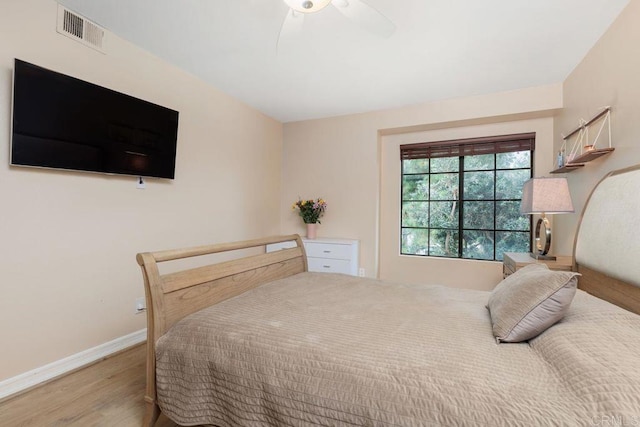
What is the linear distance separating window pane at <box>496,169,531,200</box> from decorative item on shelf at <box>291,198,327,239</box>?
211cm

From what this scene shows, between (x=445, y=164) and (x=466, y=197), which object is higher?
(x=445, y=164)

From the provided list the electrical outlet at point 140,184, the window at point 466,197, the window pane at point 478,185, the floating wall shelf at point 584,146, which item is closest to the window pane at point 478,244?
the window at point 466,197

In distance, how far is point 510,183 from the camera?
11.2 feet

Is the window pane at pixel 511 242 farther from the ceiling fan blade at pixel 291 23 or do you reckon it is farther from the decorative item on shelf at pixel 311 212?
the ceiling fan blade at pixel 291 23

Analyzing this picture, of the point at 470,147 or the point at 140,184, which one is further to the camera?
the point at 470,147

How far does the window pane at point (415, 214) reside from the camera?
3.86 metres

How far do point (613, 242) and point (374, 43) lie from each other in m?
1.96

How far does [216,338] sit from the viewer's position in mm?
1229

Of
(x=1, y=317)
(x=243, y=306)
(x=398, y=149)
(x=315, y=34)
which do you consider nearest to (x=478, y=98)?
(x=398, y=149)

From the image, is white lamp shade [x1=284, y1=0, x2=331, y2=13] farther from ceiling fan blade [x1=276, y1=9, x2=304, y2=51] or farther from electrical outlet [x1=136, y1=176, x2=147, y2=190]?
electrical outlet [x1=136, y1=176, x2=147, y2=190]

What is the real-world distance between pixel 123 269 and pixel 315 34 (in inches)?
91.6

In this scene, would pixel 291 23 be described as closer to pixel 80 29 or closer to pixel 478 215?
pixel 80 29

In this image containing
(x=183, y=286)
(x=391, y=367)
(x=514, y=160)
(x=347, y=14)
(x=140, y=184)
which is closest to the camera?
(x=391, y=367)

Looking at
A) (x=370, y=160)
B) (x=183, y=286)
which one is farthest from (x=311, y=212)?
(x=183, y=286)
